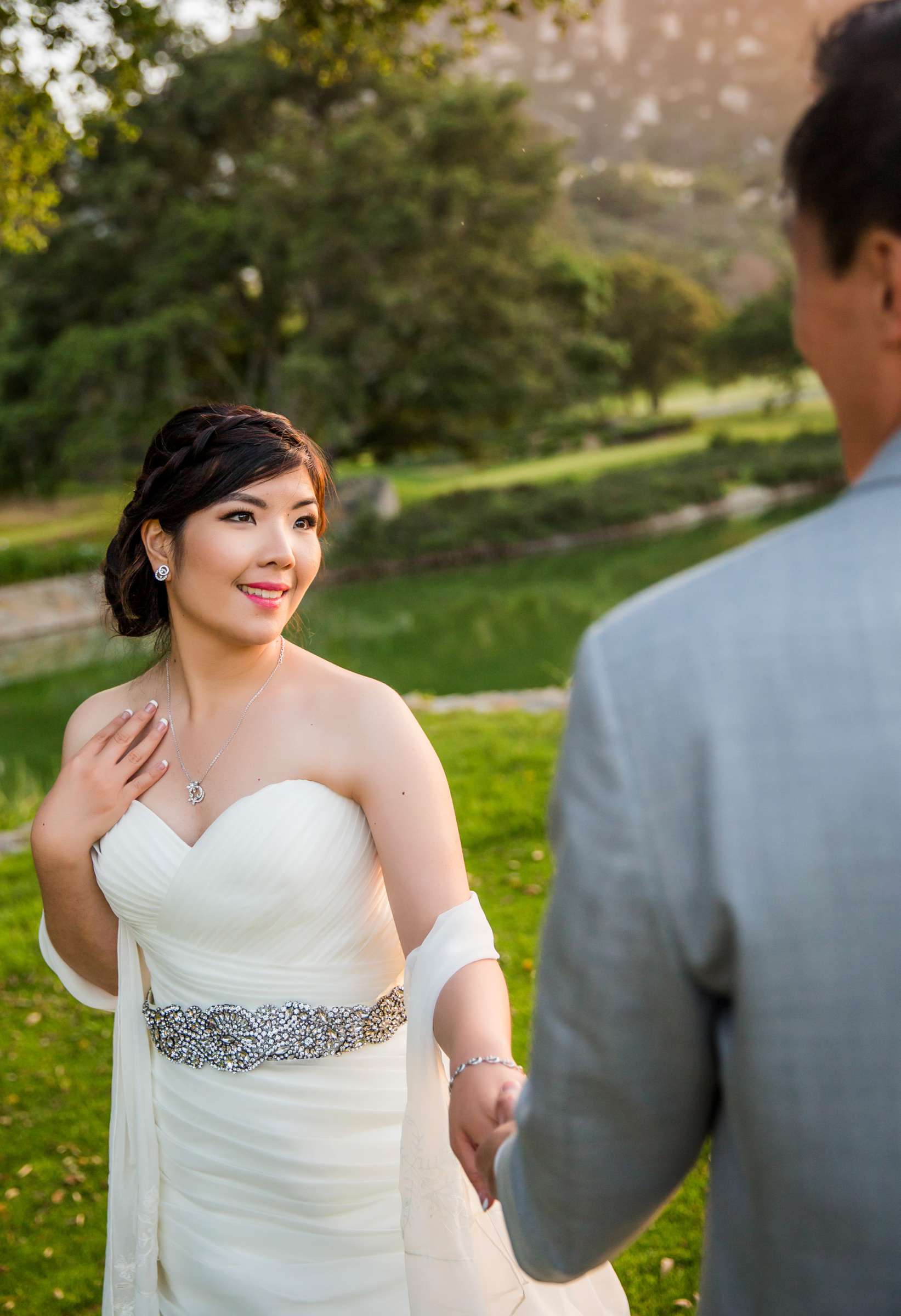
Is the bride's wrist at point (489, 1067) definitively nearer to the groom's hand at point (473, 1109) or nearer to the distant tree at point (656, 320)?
the groom's hand at point (473, 1109)

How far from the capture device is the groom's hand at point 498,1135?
1.48 meters

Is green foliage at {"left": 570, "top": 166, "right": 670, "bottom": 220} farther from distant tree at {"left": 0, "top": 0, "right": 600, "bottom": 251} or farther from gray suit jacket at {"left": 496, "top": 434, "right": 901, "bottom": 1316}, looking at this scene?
gray suit jacket at {"left": 496, "top": 434, "right": 901, "bottom": 1316}

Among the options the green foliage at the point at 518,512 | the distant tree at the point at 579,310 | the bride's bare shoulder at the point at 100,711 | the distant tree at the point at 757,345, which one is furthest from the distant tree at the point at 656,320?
the bride's bare shoulder at the point at 100,711

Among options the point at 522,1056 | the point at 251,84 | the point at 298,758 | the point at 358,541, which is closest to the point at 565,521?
the point at 358,541

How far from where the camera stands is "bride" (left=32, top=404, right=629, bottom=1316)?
2.09m

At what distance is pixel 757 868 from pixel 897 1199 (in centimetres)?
31

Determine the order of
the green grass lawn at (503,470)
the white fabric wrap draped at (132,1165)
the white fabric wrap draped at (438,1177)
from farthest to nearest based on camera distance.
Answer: the green grass lawn at (503,470) < the white fabric wrap draped at (132,1165) < the white fabric wrap draped at (438,1177)

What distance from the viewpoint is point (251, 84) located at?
27.9 m

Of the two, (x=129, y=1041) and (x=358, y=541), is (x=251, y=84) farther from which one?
(x=129, y=1041)

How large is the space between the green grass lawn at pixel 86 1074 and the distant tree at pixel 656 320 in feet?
140

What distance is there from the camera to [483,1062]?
1791 mm

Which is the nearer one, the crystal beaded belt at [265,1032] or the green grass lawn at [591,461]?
the crystal beaded belt at [265,1032]

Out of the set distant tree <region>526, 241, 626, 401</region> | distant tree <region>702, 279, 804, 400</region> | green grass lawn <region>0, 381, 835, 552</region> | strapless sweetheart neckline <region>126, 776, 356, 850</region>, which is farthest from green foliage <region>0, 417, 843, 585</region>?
strapless sweetheart neckline <region>126, 776, 356, 850</region>

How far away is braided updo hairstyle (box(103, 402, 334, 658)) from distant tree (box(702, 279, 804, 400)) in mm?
46935
